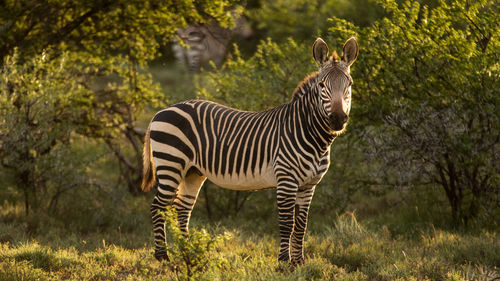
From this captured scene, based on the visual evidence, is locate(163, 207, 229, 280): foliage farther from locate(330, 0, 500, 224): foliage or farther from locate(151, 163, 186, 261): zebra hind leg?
locate(330, 0, 500, 224): foliage

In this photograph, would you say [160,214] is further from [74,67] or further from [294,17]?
[294,17]

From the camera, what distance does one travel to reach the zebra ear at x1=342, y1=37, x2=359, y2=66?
6172 mm

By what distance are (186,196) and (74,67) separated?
5.43 m

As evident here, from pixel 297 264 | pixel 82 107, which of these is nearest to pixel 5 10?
pixel 82 107

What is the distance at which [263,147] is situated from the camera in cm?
662

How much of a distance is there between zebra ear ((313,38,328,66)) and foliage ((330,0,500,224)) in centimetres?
221

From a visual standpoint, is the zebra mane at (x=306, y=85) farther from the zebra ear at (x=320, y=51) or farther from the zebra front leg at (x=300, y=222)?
the zebra front leg at (x=300, y=222)

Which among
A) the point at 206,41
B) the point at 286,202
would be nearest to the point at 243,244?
the point at 286,202

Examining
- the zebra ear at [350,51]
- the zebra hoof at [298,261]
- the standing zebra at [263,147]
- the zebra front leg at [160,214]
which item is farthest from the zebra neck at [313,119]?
the zebra front leg at [160,214]

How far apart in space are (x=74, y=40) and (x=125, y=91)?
163 cm

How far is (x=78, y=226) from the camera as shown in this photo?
9.84 m

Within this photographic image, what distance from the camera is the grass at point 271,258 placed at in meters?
6.02

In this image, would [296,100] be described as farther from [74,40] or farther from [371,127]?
[74,40]

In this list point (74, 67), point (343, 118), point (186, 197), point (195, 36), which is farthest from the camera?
point (195, 36)
